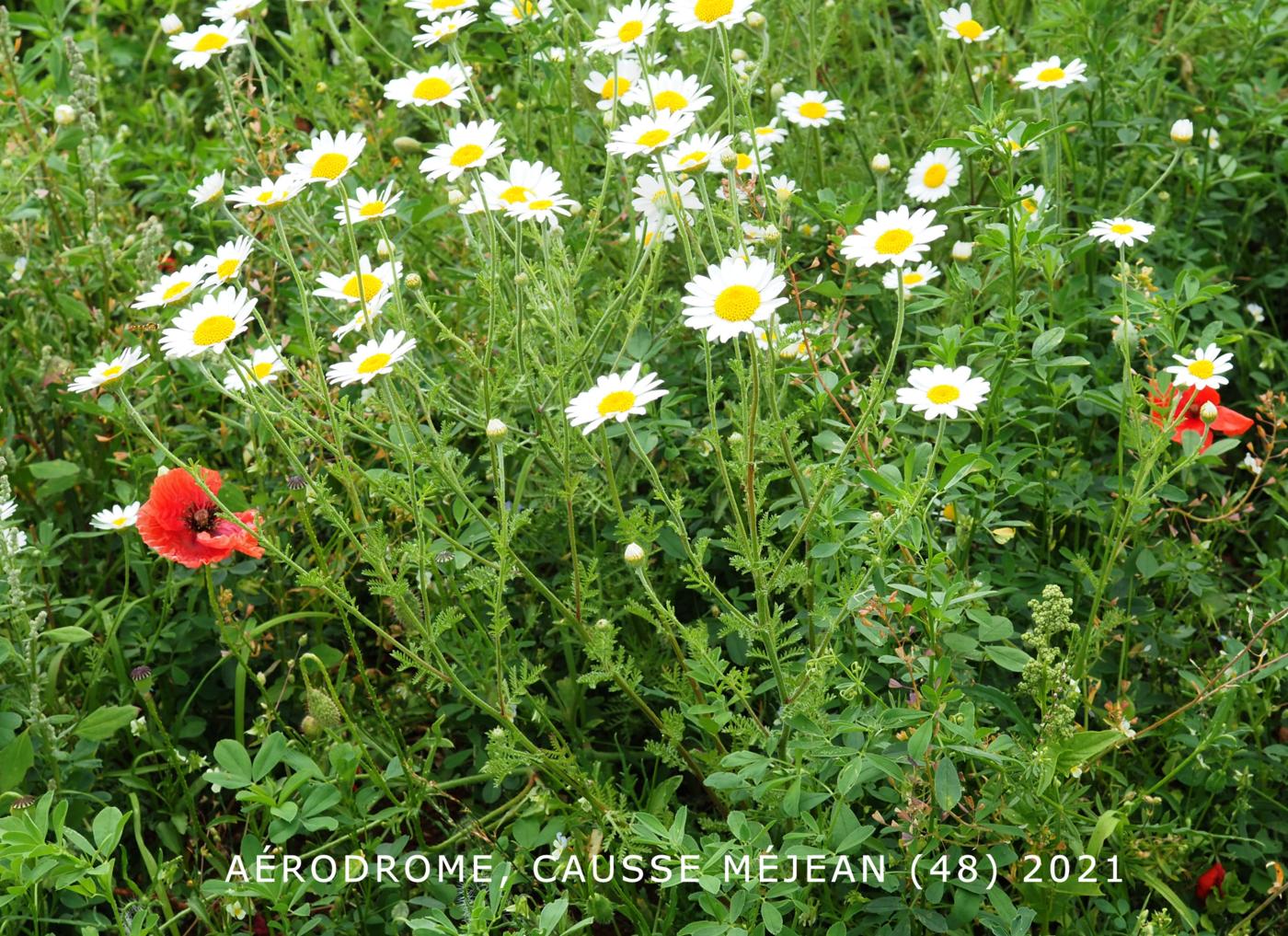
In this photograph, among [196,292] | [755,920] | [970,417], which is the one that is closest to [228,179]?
[196,292]

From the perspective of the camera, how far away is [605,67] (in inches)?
110

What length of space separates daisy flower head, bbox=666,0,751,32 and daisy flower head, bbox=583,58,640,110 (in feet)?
0.51

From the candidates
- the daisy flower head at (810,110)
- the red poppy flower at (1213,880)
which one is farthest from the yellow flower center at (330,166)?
the red poppy flower at (1213,880)

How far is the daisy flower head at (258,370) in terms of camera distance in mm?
1956

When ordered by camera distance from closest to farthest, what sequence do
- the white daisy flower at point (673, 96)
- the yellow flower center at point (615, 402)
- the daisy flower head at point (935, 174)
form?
the yellow flower center at point (615, 402) < the white daisy flower at point (673, 96) < the daisy flower head at point (935, 174)

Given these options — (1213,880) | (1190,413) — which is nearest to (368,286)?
(1190,413)

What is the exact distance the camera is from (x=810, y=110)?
111 inches

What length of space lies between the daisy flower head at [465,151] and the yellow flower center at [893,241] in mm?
590

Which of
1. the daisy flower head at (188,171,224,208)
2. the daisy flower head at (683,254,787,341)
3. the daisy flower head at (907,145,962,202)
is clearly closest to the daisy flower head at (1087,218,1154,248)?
the daisy flower head at (907,145,962,202)

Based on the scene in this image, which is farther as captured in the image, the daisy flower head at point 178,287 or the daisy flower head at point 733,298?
the daisy flower head at point 178,287

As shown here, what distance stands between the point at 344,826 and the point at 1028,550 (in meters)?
1.33

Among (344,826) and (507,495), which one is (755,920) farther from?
(507,495)

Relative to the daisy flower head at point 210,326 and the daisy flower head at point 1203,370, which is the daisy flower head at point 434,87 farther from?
the daisy flower head at point 1203,370

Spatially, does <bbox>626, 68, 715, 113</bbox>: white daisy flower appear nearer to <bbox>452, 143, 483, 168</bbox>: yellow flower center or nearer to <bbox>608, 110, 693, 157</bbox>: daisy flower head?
<bbox>608, 110, 693, 157</bbox>: daisy flower head
